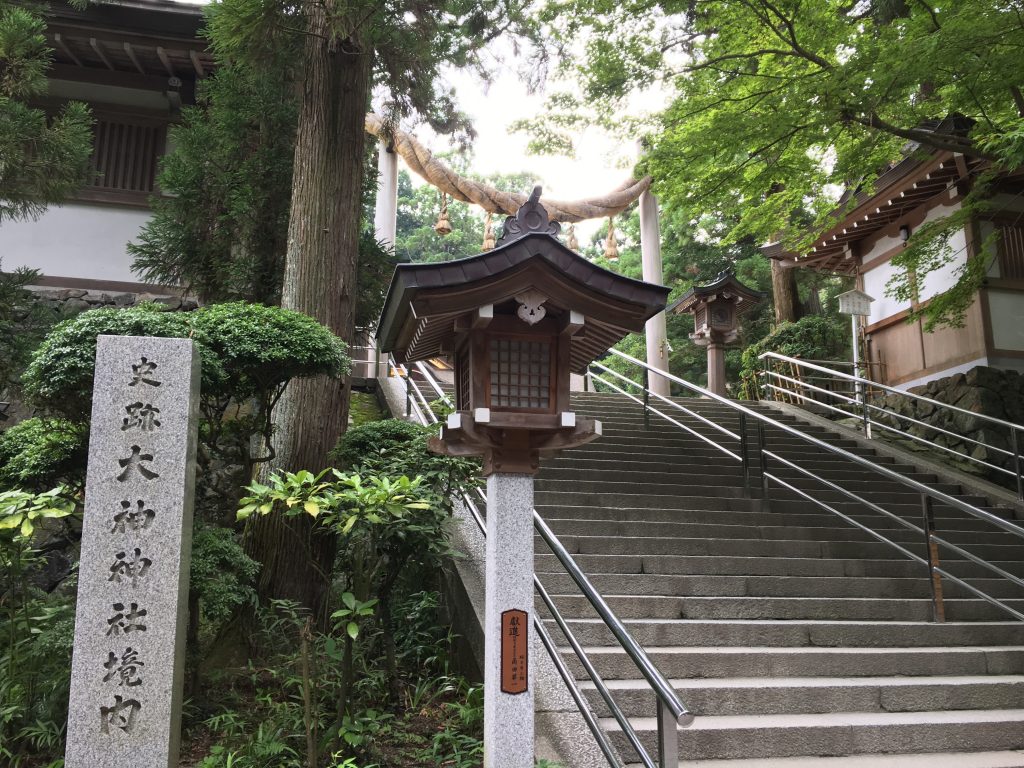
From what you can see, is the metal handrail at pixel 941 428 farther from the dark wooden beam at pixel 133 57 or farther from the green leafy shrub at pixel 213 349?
the dark wooden beam at pixel 133 57

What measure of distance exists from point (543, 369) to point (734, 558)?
3341 mm

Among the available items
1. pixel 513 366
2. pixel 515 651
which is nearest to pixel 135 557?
pixel 515 651

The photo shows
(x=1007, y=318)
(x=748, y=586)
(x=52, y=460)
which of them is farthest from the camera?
(x=1007, y=318)

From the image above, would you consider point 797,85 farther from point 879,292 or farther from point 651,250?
point 651,250

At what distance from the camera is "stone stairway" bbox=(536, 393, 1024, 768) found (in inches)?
175

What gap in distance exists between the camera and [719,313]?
14023mm

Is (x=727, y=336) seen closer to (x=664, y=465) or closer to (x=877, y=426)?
(x=877, y=426)

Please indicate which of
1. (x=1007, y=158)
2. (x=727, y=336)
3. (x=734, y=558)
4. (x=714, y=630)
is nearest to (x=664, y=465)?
(x=734, y=558)

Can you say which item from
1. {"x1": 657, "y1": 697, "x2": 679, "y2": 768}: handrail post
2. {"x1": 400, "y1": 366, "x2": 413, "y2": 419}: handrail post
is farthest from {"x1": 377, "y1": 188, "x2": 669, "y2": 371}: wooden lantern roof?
{"x1": 400, "y1": 366, "x2": 413, "y2": 419}: handrail post

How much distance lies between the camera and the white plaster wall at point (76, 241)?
407 inches

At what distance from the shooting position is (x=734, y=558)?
6316mm

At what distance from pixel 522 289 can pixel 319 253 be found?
3851 mm

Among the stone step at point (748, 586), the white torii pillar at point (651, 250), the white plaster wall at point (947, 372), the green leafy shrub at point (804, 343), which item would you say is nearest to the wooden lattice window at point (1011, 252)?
the white plaster wall at point (947, 372)

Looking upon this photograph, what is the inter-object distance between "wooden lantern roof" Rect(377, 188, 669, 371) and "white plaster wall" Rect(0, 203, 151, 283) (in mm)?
8262
